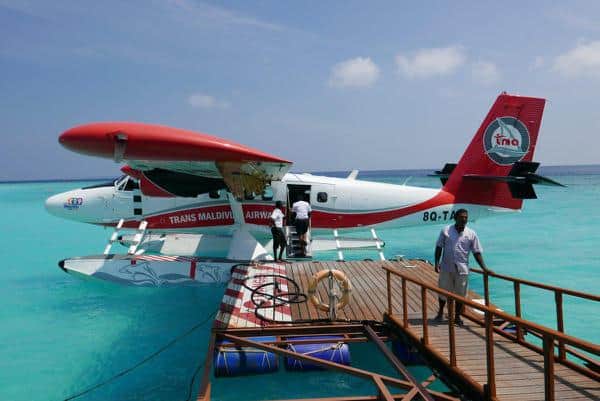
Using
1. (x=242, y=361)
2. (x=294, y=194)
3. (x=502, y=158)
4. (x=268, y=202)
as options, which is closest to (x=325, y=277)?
(x=242, y=361)

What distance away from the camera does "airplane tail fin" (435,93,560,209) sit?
10.7m

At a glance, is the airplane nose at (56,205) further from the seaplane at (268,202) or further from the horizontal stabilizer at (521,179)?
the horizontal stabilizer at (521,179)

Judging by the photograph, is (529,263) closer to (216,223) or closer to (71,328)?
(216,223)

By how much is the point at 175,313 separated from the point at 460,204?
8.03 m

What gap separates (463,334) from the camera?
14.9ft

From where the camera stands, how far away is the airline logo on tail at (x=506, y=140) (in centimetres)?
1079

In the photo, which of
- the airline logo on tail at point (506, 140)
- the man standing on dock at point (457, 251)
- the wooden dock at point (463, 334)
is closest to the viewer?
the wooden dock at point (463, 334)

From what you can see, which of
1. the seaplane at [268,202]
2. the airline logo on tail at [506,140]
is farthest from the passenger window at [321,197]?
the airline logo on tail at [506,140]

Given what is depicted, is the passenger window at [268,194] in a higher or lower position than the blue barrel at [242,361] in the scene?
higher

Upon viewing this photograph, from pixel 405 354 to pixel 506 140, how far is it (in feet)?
26.3

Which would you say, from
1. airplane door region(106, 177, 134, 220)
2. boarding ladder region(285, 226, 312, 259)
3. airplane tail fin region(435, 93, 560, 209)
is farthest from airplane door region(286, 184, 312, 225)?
airplane door region(106, 177, 134, 220)

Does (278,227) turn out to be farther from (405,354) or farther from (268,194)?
(405,354)

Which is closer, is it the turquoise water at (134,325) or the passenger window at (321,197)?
the turquoise water at (134,325)

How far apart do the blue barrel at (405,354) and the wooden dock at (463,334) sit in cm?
19
